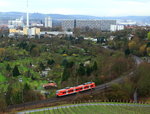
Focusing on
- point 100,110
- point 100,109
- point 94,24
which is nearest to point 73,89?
point 100,109

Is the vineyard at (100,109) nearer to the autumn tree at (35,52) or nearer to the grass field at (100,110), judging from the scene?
the grass field at (100,110)

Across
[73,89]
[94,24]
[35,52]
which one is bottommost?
[73,89]

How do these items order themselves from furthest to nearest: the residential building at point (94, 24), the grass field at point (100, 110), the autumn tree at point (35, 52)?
the residential building at point (94, 24)
the autumn tree at point (35, 52)
the grass field at point (100, 110)

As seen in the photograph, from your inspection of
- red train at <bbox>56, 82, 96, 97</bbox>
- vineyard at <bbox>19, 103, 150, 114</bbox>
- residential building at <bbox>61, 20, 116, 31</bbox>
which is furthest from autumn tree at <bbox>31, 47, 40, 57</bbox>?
residential building at <bbox>61, 20, 116, 31</bbox>

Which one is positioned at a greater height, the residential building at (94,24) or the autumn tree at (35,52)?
the residential building at (94,24)

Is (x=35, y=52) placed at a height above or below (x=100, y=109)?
above

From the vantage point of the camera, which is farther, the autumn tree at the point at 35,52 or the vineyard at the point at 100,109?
the autumn tree at the point at 35,52

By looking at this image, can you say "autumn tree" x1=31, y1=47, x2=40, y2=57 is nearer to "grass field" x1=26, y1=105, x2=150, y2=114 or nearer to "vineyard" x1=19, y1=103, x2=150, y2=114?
"vineyard" x1=19, y1=103, x2=150, y2=114

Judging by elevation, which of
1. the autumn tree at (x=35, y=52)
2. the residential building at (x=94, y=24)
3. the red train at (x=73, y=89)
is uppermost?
the residential building at (x=94, y=24)

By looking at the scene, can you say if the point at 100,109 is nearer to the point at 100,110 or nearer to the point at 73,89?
the point at 100,110

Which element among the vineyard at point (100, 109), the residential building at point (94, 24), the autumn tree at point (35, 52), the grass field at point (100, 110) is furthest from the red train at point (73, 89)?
the residential building at point (94, 24)
